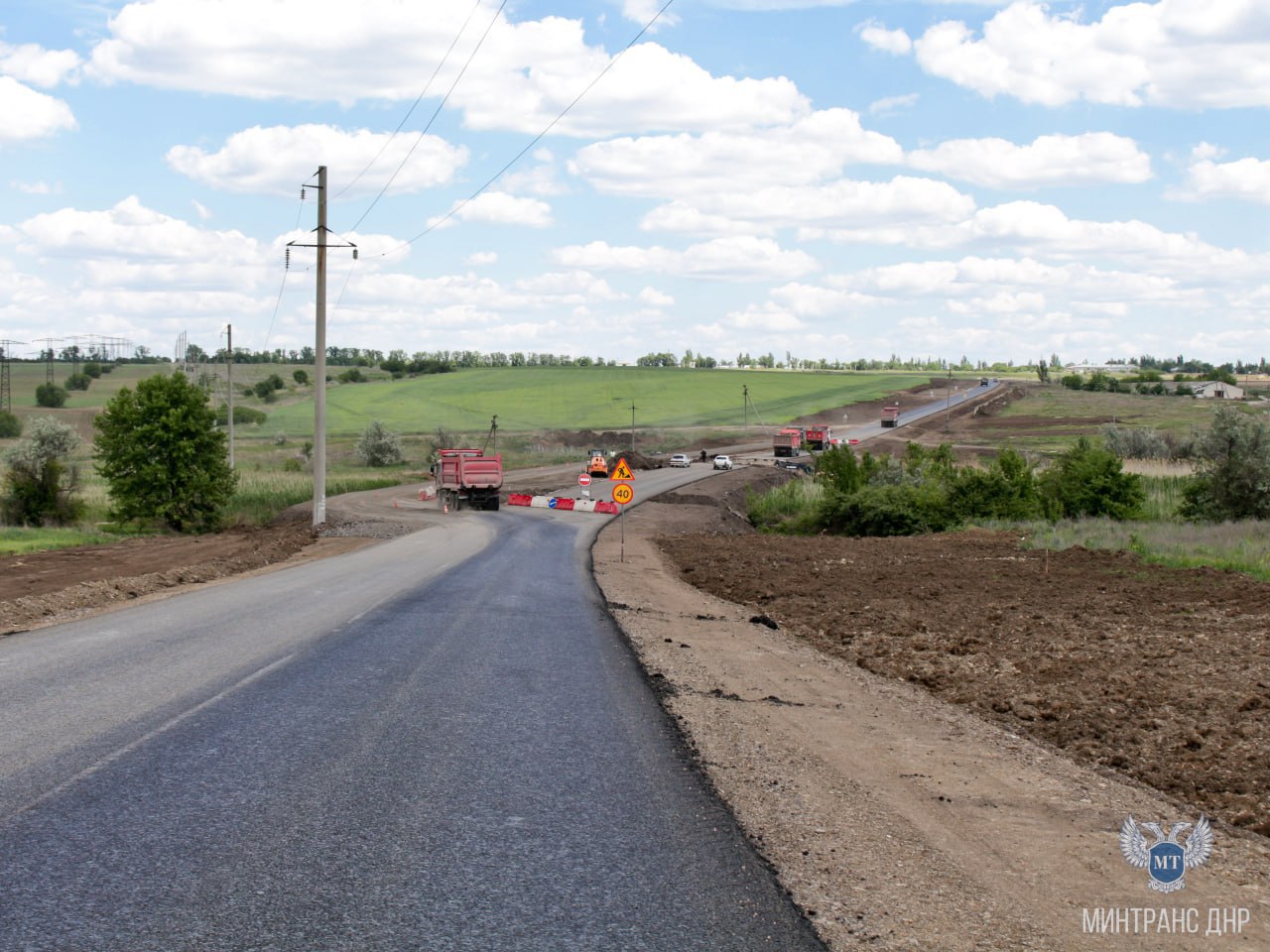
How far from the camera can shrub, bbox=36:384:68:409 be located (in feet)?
460

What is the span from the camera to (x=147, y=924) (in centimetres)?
585

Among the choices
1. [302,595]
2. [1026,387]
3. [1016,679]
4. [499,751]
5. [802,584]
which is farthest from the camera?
[1026,387]

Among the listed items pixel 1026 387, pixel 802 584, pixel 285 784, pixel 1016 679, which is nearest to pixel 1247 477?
pixel 802 584

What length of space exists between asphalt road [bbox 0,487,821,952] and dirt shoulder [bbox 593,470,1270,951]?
1.69 ft

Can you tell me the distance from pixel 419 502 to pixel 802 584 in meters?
38.2

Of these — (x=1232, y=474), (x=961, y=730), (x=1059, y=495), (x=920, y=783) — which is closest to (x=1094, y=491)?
(x=1059, y=495)

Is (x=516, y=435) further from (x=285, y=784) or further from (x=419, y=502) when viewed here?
(x=285, y=784)

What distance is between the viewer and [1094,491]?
153 ft

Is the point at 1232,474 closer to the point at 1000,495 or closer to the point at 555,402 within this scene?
the point at 1000,495

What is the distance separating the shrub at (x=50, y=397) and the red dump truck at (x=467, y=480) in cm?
10134

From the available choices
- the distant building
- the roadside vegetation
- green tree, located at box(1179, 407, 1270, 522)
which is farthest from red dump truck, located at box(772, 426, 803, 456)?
the distant building

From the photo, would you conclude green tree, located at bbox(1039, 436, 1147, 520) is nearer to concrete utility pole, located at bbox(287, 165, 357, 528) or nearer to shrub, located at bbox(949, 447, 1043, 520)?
shrub, located at bbox(949, 447, 1043, 520)

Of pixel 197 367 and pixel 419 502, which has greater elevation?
pixel 197 367

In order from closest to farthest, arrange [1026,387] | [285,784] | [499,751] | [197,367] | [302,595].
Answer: [285,784]
[499,751]
[302,595]
[197,367]
[1026,387]
